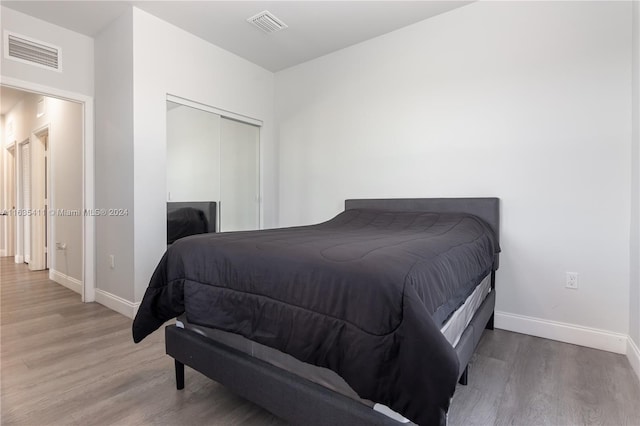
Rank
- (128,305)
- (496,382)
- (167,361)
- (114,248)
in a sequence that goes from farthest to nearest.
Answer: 1. (114,248)
2. (128,305)
3. (167,361)
4. (496,382)

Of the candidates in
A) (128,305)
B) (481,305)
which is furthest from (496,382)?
(128,305)

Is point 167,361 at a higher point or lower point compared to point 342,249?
lower

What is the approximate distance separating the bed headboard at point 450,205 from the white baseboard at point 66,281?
3164 millimetres

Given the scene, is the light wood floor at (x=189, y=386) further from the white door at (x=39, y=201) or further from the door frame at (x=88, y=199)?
the white door at (x=39, y=201)

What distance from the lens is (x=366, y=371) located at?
3.02 feet

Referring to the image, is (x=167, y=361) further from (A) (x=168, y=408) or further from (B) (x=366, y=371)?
(B) (x=366, y=371)

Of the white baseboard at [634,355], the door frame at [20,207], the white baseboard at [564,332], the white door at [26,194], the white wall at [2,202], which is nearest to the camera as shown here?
the white baseboard at [634,355]

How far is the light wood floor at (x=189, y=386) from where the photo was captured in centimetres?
139

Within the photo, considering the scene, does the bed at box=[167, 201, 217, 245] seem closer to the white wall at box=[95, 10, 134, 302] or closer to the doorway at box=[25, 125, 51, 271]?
the white wall at box=[95, 10, 134, 302]

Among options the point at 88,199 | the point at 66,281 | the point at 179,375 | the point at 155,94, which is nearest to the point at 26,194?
the point at 66,281

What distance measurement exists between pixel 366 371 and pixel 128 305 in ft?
8.34

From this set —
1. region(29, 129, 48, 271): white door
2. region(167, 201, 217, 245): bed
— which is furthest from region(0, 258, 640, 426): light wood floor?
region(29, 129, 48, 271): white door

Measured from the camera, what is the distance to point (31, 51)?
2.70 metres

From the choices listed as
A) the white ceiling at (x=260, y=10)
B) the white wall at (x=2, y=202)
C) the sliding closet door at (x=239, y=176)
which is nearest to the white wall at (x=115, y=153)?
the white ceiling at (x=260, y=10)
